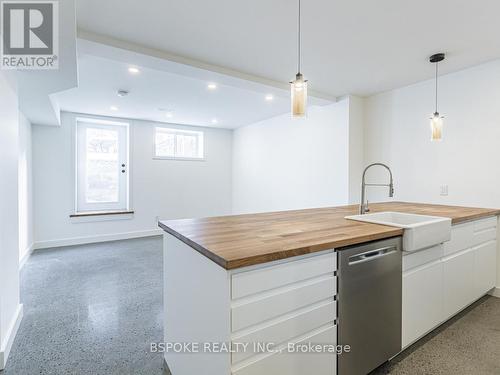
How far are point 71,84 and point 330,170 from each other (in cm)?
336

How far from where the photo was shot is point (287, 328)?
1.13 meters

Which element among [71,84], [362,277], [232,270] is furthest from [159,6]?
[362,277]

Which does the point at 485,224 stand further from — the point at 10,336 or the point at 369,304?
the point at 10,336

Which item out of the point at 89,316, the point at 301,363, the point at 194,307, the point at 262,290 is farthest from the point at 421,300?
the point at 89,316

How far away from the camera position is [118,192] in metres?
5.29

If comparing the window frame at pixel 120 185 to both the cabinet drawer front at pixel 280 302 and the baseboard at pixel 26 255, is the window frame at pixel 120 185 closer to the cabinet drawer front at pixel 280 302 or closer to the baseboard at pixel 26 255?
the baseboard at pixel 26 255

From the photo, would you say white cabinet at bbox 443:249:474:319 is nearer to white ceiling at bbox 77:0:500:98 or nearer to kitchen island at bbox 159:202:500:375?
kitchen island at bbox 159:202:500:375

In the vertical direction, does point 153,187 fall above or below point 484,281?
above

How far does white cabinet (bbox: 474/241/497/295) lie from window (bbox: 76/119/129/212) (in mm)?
5455

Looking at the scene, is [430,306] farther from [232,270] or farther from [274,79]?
[274,79]

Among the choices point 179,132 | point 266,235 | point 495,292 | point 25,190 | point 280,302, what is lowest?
point 495,292

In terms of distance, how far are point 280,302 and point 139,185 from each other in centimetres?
491

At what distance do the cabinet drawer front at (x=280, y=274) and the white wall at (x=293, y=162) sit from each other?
265 centimetres

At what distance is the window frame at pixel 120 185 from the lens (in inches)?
192
